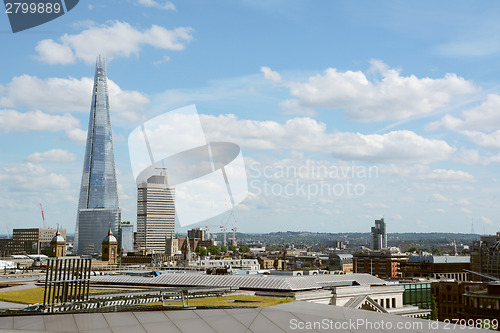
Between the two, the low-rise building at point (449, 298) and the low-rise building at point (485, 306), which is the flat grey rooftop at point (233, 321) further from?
the low-rise building at point (449, 298)

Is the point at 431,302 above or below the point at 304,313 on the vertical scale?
→ below

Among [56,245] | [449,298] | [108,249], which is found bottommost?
[449,298]

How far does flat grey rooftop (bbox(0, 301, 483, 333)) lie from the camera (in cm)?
2419

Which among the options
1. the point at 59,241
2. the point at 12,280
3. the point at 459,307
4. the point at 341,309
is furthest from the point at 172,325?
the point at 59,241

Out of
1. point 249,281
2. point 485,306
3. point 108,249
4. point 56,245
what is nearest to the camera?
point 249,281

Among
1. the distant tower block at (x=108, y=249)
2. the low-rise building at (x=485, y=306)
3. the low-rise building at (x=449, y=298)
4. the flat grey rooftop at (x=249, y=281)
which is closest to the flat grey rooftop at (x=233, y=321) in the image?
the flat grey rooftop at (x=249, y=281)

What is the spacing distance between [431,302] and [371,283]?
75.1 ft

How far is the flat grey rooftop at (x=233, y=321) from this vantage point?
A: 952 inches

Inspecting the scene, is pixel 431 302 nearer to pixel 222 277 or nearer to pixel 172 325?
pixel 222 277

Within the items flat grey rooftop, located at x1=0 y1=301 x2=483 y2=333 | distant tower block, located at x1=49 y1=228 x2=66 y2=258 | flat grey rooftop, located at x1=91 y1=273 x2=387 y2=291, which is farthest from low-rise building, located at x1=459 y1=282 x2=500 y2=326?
distant tower block, located at x1=49 y1=228 x2=66 y2=258

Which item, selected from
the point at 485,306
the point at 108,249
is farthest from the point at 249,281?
the point at 108,249

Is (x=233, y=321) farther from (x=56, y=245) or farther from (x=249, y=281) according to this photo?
(x=56, y=245)

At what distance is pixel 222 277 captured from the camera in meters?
80.6

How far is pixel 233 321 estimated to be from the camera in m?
27.4
